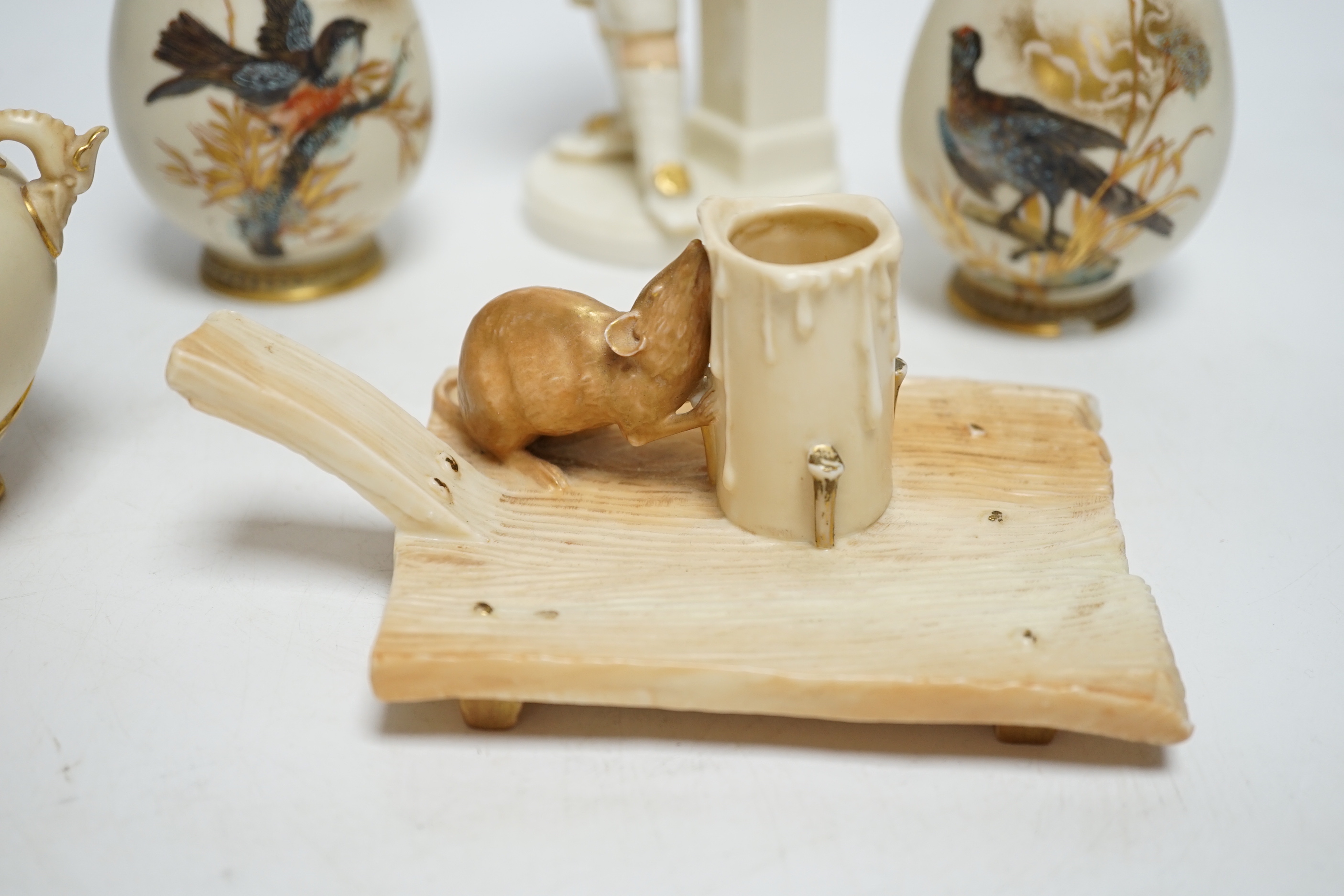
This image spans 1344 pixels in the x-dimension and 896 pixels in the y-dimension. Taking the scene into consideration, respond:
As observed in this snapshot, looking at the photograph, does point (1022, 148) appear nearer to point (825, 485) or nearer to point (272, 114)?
point (825, 485)

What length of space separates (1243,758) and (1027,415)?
0.41 metres

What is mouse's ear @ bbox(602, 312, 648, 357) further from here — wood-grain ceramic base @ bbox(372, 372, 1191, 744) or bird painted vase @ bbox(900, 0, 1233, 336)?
bird painted vase @ bbox(900, 0, 1233, 336)

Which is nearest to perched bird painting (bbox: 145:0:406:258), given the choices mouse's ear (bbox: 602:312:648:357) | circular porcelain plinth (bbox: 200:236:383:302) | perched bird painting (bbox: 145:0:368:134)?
perched bird painting (bbox: 145:0:368:134)

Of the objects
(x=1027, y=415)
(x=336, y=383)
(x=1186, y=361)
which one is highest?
(x=336, y=383)

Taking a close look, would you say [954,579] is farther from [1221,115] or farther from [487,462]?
[1221,115]

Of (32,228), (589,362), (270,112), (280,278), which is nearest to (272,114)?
(270,112)

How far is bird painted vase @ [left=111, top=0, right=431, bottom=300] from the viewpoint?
1667 mm

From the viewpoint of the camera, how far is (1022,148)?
1617 mm

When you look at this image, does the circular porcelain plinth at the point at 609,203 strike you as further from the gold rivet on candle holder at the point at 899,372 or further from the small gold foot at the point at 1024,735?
the small gold foot at the point at 1024,735

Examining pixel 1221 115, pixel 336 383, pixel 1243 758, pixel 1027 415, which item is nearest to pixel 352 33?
pixel 336 383

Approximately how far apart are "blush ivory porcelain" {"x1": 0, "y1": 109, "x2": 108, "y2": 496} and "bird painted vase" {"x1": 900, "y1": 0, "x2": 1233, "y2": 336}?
36.7 inches

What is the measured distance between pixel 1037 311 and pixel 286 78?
97 centimetres

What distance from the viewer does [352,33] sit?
171 centimetres

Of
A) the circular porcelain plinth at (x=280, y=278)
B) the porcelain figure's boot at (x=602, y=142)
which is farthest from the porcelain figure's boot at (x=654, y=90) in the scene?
the circular porcelain plinth at (x=280, y=278)
